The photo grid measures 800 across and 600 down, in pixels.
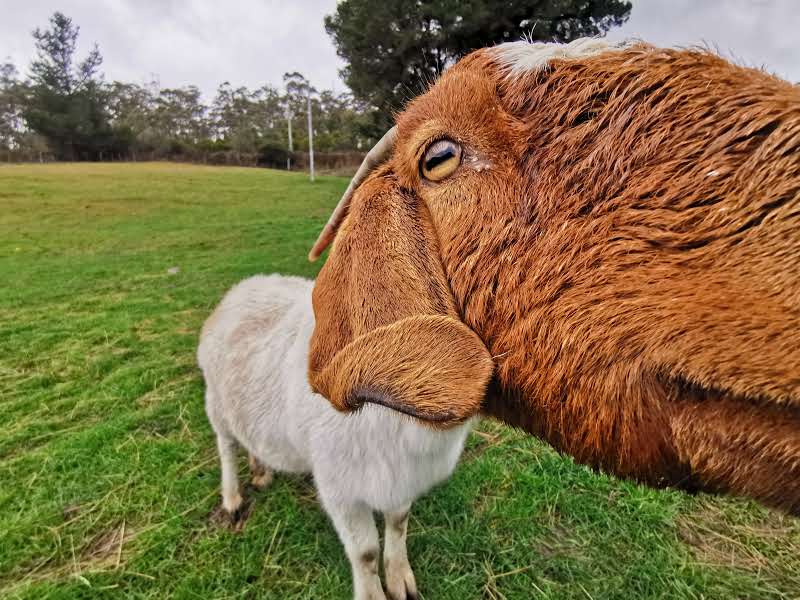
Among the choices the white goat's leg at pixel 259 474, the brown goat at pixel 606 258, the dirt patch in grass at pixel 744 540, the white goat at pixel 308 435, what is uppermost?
the brown goat at pixel 606 258

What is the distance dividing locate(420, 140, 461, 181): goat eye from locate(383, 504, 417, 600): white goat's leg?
2.09 metres

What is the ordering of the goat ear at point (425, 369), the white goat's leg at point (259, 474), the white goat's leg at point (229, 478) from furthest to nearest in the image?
the white goat's leg at point (259, 474)
the white goat's leg at point (229, 478)
the goat ear at point (425, 369)

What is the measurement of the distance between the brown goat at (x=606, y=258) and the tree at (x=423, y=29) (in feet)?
22.8

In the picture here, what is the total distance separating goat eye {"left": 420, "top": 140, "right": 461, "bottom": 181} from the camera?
104cm

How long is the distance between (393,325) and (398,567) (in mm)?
2095

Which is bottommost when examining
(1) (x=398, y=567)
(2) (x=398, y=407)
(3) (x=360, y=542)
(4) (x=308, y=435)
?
(1) (x=398, y=567)

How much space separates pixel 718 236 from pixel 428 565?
2.66m

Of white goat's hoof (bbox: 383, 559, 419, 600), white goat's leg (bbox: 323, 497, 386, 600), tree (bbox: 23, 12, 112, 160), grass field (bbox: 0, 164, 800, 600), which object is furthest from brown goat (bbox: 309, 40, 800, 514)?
tree (bbox: 23, 12, 112, 160)

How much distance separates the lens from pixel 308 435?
7.09ft

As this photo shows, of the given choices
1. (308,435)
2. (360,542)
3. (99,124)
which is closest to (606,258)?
(308,435)

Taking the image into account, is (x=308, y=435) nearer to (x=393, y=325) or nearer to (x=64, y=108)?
(x=393, y=325)

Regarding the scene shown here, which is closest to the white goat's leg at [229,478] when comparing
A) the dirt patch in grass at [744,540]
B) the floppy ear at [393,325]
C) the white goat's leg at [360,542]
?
the white goat's leg at [360,542]

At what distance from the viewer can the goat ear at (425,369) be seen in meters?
0.95

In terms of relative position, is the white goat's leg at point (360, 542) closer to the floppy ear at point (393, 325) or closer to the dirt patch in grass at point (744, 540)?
the floppy ear at point (393, 325)
